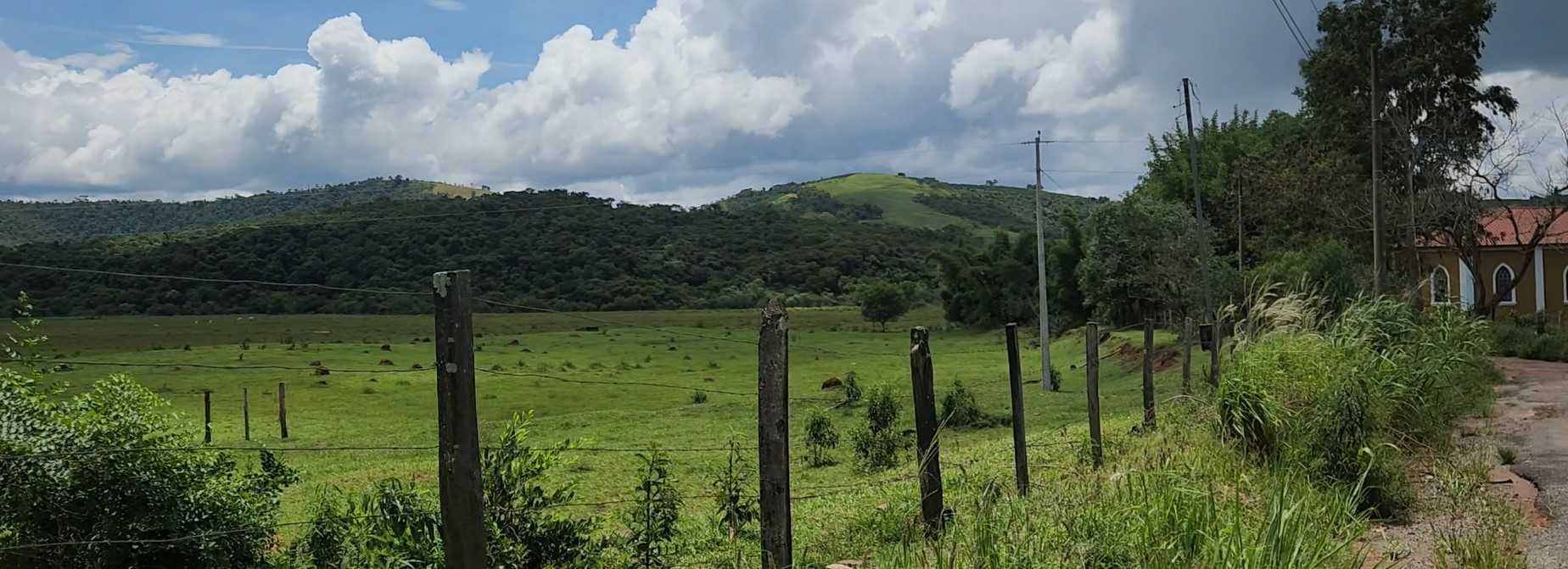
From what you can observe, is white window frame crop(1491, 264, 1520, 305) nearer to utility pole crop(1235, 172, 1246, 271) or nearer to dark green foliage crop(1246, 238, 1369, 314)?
utility pole crop(1235, 172, 1246, 271)

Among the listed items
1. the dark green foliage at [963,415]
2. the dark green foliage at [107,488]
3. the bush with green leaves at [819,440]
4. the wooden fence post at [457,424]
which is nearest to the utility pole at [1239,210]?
the dark green foliage at [963,415]

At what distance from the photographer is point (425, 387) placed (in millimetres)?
45469

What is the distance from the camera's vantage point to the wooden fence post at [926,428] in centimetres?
774

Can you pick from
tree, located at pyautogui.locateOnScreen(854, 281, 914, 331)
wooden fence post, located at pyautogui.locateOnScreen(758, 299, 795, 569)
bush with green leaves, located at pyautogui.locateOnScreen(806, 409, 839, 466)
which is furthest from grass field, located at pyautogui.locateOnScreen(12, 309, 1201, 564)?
tree, located at pyautogui.locateOnScreen(854, 281, 914, 331)

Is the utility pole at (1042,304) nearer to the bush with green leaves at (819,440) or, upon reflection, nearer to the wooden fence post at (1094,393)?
the bush with green leaves at (819,440)

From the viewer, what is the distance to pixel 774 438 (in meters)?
6.30

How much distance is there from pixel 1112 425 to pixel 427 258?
44.8 m

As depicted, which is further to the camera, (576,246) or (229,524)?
(576,246)

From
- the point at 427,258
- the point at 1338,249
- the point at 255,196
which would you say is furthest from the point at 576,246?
the point at 255,196

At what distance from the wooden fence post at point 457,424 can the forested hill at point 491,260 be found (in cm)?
205

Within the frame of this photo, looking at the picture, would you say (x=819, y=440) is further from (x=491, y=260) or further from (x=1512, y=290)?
(x=491, y=260)

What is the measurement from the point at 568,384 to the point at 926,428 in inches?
1583

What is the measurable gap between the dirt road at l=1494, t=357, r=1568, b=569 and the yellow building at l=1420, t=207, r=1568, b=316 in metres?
26.2

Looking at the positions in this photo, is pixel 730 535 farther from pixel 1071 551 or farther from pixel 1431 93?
pixel 1431 93
